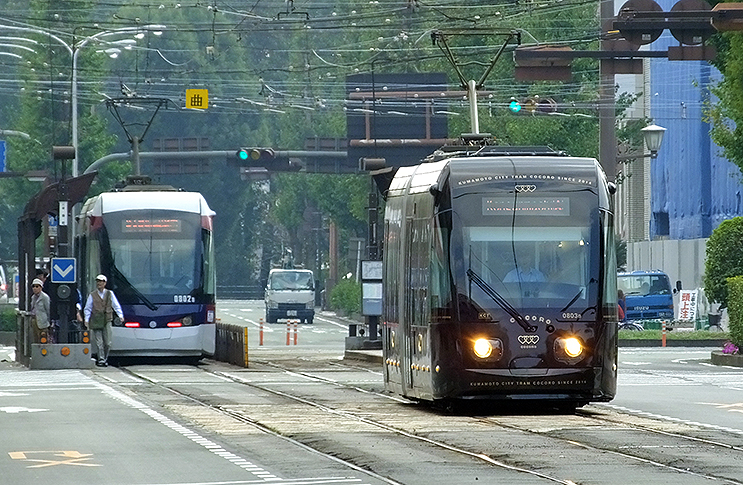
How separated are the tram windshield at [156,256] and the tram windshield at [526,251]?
52.0 ft

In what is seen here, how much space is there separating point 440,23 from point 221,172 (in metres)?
54.4

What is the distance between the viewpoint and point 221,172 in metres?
119

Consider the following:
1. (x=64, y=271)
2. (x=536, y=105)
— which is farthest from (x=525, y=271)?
(x=536, y=105)

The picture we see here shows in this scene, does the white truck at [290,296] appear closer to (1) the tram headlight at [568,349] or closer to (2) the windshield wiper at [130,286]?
(2) the windshield wiper at [130,286]

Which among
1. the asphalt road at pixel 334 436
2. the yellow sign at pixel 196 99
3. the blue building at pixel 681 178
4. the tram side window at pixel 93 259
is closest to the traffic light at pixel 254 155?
the yellow sign at pixel 196 99

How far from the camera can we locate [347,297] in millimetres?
79938

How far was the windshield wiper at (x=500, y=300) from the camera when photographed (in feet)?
64.1

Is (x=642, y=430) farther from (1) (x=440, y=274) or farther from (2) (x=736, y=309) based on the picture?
(2) (x=736, y=309)

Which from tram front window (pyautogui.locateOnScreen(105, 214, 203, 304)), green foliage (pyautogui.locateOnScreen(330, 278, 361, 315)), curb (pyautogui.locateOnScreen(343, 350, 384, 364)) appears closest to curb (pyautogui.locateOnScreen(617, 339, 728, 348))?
curb (pyautogui.locateOnScreen(343, 350, 384, 364))

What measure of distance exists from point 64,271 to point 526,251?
15.1 meters

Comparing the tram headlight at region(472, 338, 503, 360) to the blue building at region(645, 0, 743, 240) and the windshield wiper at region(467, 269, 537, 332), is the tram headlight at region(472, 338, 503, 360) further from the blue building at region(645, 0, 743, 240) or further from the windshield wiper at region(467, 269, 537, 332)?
the blue building at region(645, 0, 743, 240)

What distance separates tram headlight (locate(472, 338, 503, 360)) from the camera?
63.8 ft

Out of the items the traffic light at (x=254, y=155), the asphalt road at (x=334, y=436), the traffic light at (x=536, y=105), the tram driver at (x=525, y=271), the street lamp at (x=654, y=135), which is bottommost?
the asphalt road at (x=334, y=436)

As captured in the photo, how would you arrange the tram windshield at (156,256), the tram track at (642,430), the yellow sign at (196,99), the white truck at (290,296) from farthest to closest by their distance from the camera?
the white truck at (290,296) → the yellow sign at (196,99) → the tram windshield at (156,256) → the tram track at (642,430)
